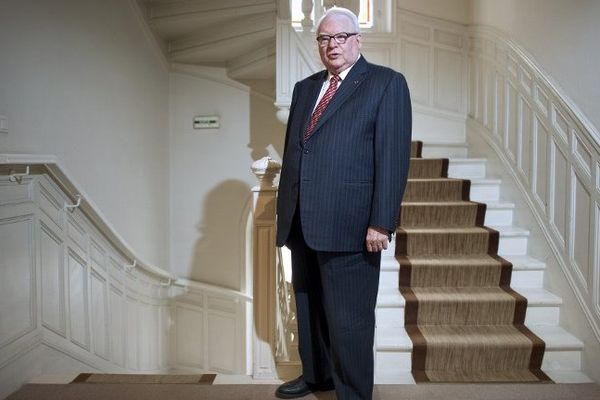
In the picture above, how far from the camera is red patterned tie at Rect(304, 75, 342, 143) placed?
160 cm

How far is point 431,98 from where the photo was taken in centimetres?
433

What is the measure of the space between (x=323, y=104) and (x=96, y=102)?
2.16 m

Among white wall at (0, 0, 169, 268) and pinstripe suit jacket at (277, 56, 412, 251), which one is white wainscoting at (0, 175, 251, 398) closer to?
white wall at (0, 0, 169, 268)

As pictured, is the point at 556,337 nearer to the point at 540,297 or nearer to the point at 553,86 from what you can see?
the point at 540,297

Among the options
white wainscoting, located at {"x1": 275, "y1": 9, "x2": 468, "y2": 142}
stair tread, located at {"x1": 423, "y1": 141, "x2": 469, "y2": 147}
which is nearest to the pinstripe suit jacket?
stair tread, located at {"x1": 423, "y1": 141, "x2": 469, "y2": 147}

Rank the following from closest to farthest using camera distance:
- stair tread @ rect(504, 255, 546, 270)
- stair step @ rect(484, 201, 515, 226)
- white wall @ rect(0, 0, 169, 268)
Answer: white wall @ rect(0, 0, 169, 268) → stair tread @ rect(504, 255, 546, 270) → stair step @ rect(484, 201, 515, 226)

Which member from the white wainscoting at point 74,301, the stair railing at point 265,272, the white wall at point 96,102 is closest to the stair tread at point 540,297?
the stair railing at point 265,272

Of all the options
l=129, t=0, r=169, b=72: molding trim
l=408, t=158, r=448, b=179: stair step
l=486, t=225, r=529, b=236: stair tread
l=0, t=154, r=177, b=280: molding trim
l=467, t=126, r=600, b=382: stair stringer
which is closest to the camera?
l=0, t=154, r=177, b=280: molding trim

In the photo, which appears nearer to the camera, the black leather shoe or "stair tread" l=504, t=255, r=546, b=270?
the black leather shoe

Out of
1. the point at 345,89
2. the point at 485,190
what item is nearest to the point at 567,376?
the point at 485,190

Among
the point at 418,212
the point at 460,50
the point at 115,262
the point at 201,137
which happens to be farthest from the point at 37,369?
the point at 460,50

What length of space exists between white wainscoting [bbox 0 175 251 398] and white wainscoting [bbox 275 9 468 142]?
7.76 ft

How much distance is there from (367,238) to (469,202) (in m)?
1.82

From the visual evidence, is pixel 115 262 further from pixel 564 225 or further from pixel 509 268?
pixel 564 225
